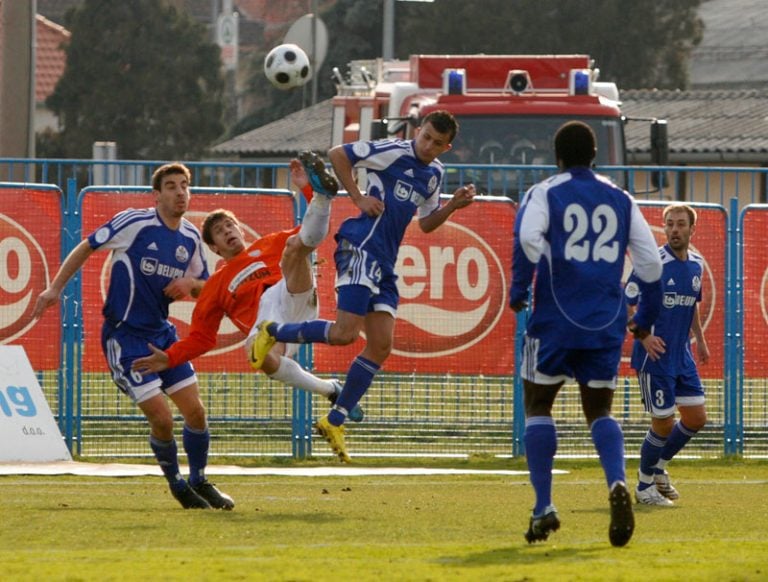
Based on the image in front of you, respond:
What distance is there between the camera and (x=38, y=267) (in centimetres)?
1513

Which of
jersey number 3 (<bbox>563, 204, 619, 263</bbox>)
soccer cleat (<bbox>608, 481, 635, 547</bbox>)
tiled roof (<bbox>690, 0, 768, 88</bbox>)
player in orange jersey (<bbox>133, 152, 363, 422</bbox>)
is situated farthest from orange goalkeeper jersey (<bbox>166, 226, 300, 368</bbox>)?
tiled roof (<bbox>690, 0, 768, 88</bbox>)

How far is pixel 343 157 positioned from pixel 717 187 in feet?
18.1

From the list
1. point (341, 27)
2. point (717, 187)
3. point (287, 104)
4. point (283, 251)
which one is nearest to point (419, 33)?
point (341, 27)

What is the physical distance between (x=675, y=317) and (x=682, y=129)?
35.6 m

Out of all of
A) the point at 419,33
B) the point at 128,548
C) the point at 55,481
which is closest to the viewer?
the point at 128,548

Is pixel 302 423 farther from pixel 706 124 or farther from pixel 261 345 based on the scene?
pixel 706 124

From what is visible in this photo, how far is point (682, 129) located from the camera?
47281mm

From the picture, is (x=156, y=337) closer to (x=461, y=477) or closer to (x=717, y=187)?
(x=461, y=477)

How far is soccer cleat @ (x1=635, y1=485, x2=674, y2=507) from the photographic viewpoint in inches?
477

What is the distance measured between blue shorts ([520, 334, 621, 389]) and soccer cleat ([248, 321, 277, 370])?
2601mm

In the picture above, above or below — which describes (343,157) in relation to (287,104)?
below

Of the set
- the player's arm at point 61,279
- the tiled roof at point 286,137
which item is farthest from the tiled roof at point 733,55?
the player's arm at point 61,279

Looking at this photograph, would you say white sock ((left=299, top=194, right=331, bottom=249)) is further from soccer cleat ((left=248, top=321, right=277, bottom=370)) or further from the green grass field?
the green grass field

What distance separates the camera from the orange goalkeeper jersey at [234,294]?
11.0 meters
